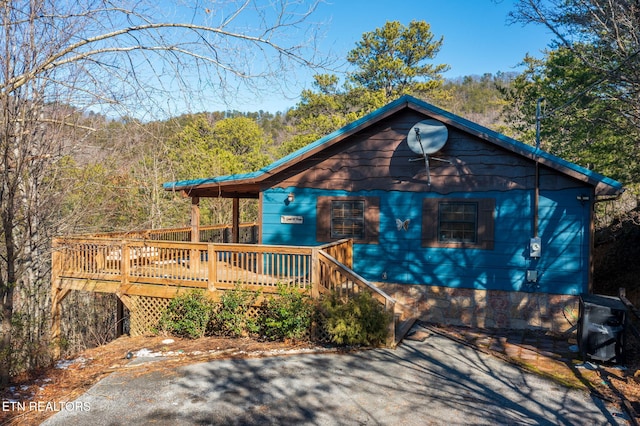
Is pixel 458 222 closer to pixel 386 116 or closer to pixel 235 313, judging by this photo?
pixel 386 116

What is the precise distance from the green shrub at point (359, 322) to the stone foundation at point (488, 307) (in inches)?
86.9

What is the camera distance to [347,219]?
9.93m

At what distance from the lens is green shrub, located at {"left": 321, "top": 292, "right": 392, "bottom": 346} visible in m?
7.18

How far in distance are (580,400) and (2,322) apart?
7.76 meters

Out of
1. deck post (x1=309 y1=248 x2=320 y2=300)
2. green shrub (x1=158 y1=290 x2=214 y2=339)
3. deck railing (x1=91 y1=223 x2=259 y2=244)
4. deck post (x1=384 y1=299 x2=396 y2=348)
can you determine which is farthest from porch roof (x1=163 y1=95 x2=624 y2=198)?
deck post (x1=384 y1=299 x2=396 y2=348)

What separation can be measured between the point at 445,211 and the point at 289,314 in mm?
4076

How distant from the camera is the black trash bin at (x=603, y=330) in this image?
6332 mm

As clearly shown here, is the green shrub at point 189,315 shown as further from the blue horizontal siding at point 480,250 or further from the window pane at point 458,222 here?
the window pane at point 458,222

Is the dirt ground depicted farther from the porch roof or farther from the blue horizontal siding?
the porch roof

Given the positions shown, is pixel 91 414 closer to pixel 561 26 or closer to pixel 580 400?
pixel 580 400

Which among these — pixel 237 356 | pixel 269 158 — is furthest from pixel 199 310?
pixel 269 158

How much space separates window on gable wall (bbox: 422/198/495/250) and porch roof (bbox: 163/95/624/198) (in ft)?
4.13

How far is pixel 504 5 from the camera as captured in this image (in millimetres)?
8844

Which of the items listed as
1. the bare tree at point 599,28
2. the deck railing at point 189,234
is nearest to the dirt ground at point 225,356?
the deck railing at point 189,234
